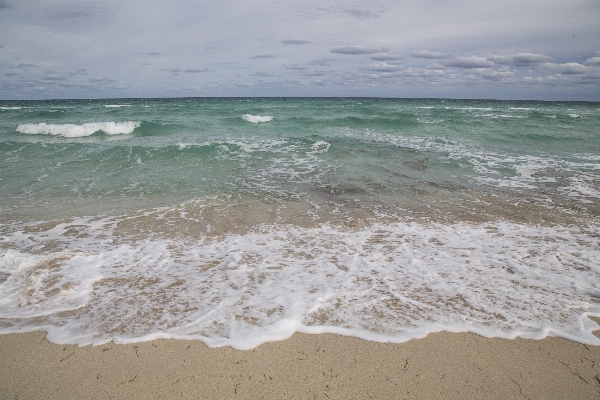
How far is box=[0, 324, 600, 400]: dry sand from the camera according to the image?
2.58 meters

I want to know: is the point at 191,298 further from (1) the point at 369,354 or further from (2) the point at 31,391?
(1) the point at 369,354

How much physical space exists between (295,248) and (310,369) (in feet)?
8.10

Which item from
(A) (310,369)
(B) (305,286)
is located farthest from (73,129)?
(A) (310,369)

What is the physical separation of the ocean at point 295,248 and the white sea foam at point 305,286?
A: 21mm

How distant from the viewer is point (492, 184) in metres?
9.09

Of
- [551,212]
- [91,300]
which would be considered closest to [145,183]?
[91,300]

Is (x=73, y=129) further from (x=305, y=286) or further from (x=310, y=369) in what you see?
(x=310, y=369)

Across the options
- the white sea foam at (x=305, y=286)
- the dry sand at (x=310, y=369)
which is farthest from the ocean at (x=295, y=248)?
the dry sand at (x=310, y=369)

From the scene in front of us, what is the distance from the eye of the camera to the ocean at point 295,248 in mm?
3402

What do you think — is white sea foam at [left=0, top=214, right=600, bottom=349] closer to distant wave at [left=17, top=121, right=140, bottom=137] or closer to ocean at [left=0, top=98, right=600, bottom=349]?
ocean at [left=0, top=98, right=600, bottom=349]

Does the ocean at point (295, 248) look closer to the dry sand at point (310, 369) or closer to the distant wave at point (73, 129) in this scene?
the dry sand at point (310, 369)

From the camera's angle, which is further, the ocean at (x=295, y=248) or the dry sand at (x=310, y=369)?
the ocean at (x=295, y=248)

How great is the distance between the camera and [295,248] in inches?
204

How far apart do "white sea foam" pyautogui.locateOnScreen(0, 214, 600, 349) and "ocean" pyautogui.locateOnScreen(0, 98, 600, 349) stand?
21mm
